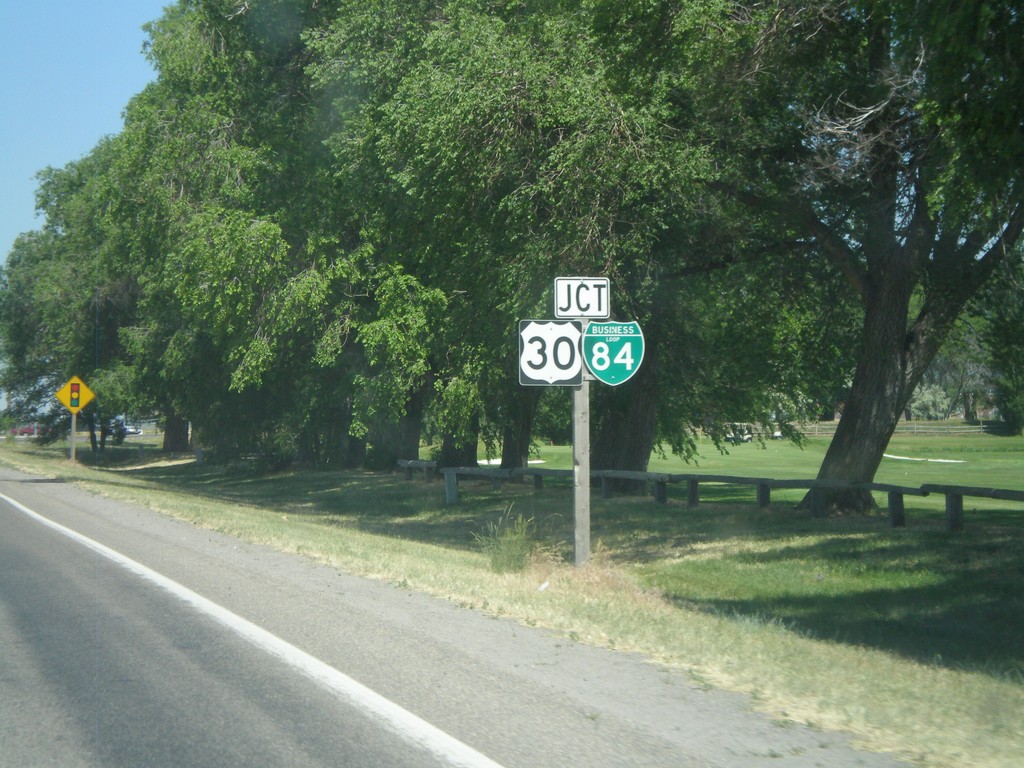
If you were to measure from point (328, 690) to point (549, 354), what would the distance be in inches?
249

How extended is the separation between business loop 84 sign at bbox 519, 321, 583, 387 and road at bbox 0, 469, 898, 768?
313cm

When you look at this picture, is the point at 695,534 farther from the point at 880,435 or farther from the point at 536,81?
the point at 536,81

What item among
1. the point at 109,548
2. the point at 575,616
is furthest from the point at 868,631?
the point at 109,548

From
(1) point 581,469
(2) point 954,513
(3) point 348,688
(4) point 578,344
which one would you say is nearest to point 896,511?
(2) point 954,513

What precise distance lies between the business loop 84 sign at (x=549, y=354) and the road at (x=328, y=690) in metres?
3.13

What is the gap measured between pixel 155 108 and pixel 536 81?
17021 mm

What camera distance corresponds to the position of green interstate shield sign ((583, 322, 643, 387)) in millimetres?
12422

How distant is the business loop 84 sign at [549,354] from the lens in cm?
1240

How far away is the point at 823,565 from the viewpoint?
14109 millimetres

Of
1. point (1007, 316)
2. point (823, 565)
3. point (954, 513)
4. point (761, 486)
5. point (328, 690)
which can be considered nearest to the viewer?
point (328, 690)

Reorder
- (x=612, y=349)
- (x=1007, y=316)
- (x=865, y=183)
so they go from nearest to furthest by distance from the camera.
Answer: (x=612, y=349), (x=865, y=183), (x=1007, y=316)

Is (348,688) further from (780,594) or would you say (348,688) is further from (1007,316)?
(1007,316)

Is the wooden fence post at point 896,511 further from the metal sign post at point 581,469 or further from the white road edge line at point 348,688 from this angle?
the white road edge line at point 348,688

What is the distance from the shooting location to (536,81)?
16.4 meters
